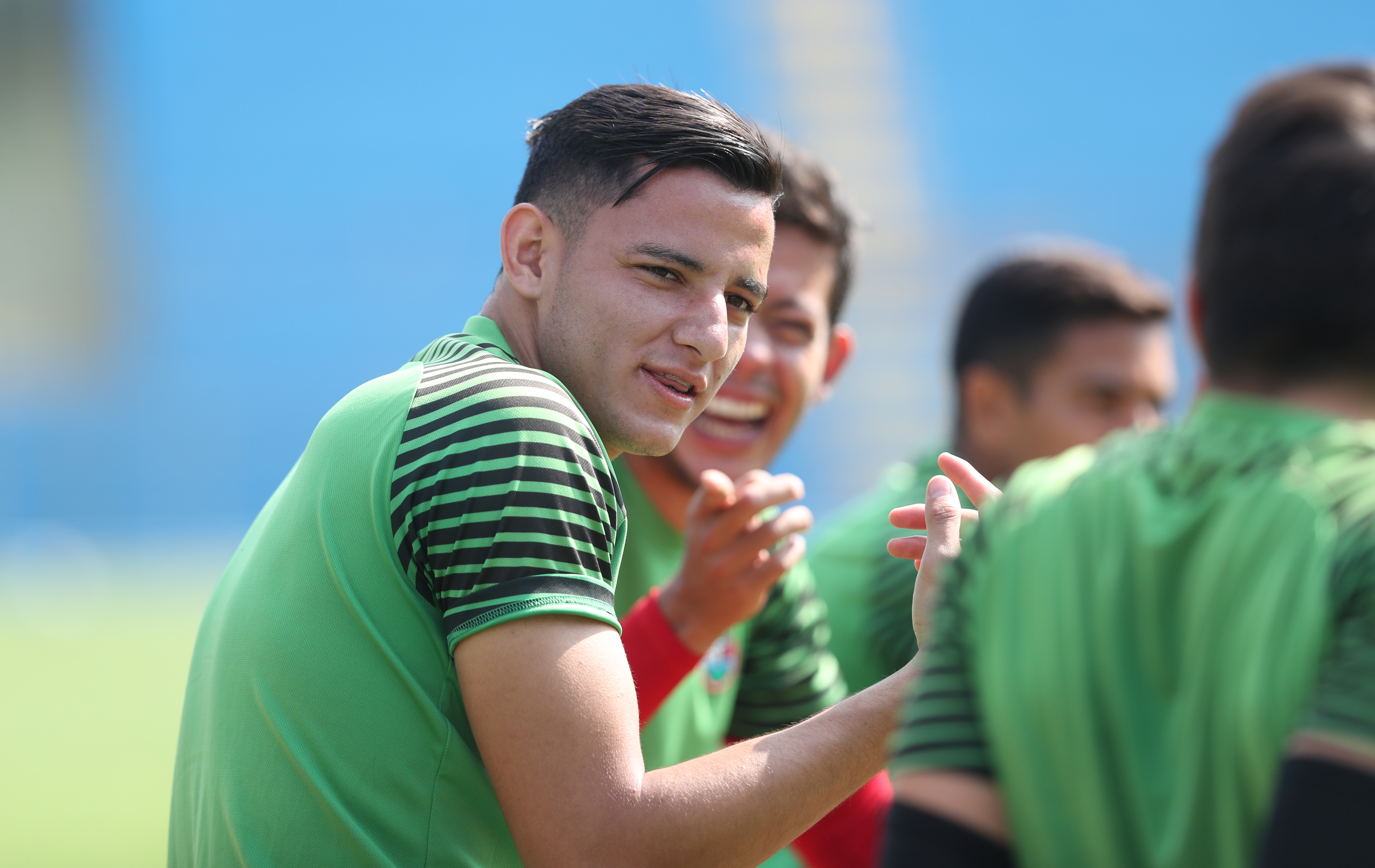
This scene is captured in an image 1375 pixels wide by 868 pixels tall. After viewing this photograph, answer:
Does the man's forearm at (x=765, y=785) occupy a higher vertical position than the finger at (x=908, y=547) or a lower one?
lower

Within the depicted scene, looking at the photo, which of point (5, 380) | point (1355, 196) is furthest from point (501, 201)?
point (1355, 196)

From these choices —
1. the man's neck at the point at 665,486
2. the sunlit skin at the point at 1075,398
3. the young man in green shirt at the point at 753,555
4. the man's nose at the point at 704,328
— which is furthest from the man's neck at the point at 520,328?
the sunlit skin at the point at 1075,398

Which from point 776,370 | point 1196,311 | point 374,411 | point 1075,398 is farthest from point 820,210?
point 1196,311

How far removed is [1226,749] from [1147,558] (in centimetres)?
18

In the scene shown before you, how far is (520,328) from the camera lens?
2.16m

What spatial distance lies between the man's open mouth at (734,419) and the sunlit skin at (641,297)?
4.13 ft

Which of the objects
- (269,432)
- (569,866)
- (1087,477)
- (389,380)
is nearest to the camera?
(1087,477)

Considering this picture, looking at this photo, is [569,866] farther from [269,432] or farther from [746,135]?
[269,432]

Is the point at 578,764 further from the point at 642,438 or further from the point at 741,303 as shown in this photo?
the point at 741,303

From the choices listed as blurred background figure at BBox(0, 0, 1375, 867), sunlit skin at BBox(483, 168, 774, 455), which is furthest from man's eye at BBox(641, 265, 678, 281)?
blurred background figure at BBox(0, 0, 1375, 867)

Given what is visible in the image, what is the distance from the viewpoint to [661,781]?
1.61 m

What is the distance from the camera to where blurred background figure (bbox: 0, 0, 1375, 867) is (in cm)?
1784

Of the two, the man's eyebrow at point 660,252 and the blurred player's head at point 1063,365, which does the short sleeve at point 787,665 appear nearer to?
the man's eyebrow at point 660,252

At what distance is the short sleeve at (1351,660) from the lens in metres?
1.02
